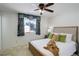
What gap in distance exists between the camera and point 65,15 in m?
1.47

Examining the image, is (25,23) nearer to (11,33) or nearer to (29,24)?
(29,24)

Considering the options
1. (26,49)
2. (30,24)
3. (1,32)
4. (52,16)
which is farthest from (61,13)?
(1,32)

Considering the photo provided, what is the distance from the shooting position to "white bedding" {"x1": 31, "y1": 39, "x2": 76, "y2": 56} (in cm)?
139

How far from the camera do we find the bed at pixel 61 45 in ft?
4.58

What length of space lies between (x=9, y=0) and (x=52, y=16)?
620 mm

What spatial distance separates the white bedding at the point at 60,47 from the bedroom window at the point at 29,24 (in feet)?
0.61

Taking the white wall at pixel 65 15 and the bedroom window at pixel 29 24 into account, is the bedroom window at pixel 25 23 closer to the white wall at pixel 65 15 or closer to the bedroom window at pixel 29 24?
the bedroom window at pixel 29 24

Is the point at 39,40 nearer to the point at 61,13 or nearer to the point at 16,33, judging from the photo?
the point at 16,33

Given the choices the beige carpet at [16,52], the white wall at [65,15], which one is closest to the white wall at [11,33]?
the beige carpet at [16,52]

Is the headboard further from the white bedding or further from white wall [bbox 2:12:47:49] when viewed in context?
white wall [bbox 2:12:47:49]

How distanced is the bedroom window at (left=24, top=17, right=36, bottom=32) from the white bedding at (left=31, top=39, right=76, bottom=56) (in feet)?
0.61

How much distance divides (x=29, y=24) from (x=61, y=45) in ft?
1.75

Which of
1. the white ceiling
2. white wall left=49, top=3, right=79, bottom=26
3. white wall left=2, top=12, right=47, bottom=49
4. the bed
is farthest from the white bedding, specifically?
the white ceiling

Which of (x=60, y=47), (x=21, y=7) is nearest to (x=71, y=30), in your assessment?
(x=60, y=47)
